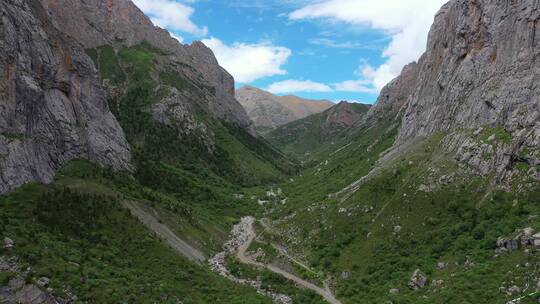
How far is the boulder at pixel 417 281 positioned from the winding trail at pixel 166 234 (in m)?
30.3

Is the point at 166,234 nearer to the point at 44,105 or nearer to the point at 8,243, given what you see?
the point at 8,243

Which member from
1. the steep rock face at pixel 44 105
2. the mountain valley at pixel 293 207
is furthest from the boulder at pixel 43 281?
the steep rock face at pixel 44 105

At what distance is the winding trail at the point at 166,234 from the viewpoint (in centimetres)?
6831

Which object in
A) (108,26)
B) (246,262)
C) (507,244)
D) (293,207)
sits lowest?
(246,262)

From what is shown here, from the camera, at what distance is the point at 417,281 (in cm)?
5391

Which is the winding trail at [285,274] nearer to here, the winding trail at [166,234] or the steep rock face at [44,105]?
the winding trail at [166,234]

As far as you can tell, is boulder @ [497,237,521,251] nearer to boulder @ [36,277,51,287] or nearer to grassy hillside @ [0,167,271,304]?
grassy hillside @ [0,167,271,304]

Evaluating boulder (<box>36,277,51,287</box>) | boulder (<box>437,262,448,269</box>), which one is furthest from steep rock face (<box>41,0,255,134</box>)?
boulder (<box>437,262,448,269</box>)

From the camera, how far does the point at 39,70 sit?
7300 cm

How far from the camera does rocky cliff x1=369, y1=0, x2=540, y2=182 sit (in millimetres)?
64062

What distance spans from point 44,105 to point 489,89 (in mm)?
71086

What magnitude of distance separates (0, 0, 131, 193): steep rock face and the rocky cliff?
6163 cm

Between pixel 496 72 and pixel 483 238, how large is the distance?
33.0 m

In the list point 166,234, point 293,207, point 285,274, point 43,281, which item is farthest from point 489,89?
point 43,281
